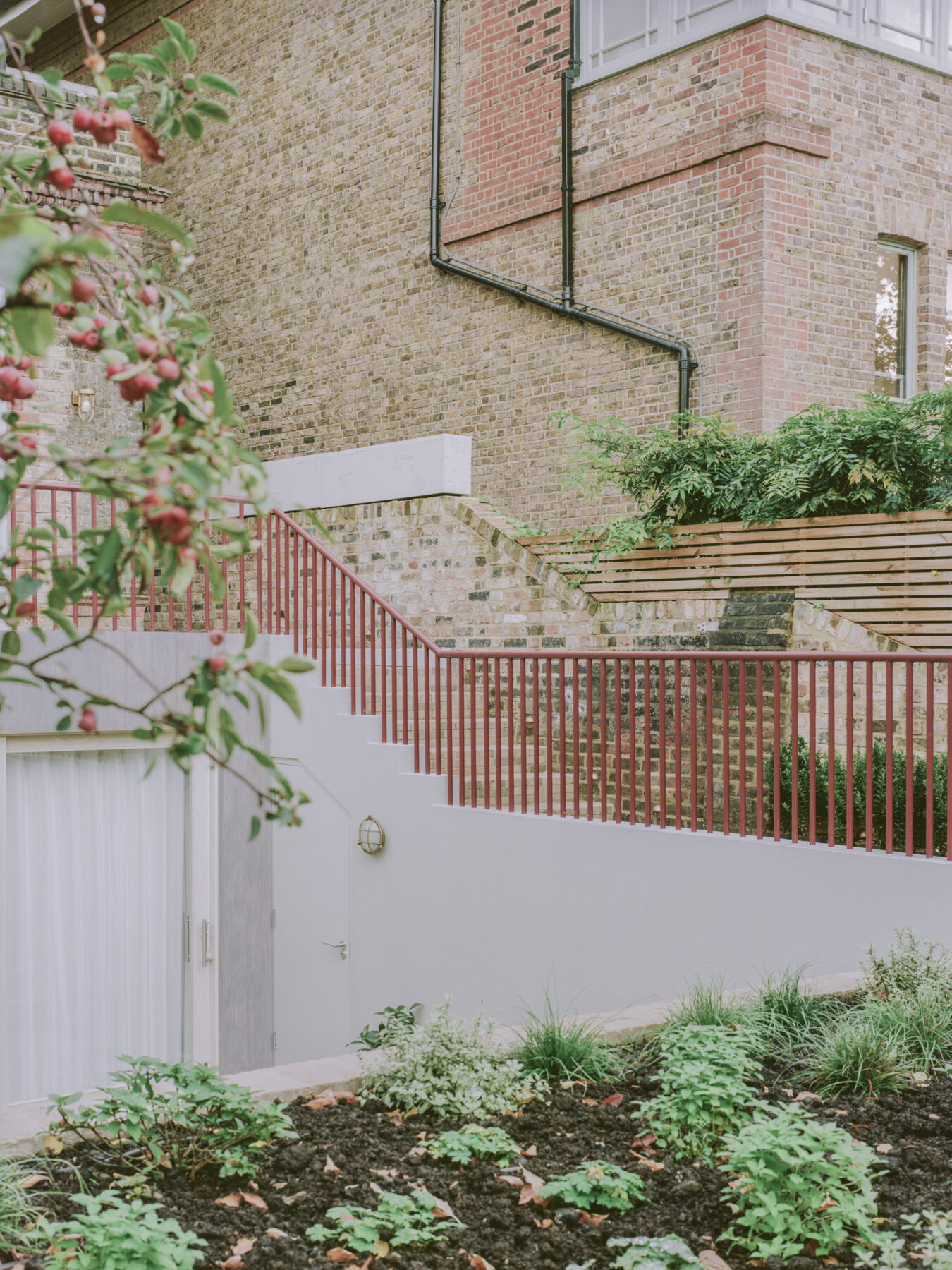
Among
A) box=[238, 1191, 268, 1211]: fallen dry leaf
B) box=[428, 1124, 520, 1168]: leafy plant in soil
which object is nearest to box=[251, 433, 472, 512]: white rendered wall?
box=[428, 1124, 520, 1168]: leafy plant in soil

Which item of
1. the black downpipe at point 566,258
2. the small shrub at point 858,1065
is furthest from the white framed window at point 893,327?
the small shrub at point 858,1065

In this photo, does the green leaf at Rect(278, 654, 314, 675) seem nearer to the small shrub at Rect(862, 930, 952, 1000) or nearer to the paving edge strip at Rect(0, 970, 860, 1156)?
the paving edge strip at Rect(0, 970, 860, 1156)

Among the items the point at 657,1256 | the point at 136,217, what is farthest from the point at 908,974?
the point at 136,217

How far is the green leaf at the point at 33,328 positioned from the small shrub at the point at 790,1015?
13.2 feet

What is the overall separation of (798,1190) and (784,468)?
20.3ft

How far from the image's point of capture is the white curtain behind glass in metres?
8.27

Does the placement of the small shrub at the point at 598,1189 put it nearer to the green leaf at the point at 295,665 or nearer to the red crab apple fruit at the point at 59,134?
the green leaf at the point at 295,665

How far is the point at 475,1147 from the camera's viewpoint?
13.2ft

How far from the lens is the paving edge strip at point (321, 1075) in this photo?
4.25 m

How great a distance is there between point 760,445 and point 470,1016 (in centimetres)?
443

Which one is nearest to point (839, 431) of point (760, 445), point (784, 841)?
point (760, 445)

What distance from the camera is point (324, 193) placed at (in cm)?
1467

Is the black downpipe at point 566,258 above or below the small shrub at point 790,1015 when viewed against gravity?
above

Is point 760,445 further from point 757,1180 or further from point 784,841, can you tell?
point 757,1180
